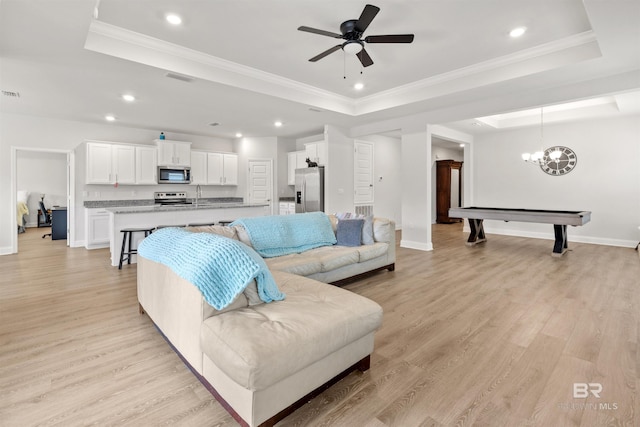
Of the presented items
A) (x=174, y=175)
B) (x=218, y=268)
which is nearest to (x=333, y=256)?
(x=218, y=268)

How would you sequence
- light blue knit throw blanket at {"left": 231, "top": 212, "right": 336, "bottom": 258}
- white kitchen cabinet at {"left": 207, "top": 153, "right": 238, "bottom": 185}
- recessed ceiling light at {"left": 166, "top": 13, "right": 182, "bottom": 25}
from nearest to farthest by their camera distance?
recessed ceiling light at {"left": 166, "top": 13, "right": 182, "bottom": 25} → light blue knit throw blanket at {"left": 231, "top": 212, "right": 336, "bottom": 258} → white kitchen cabinet at {"left": 207, "top": 153, "right": 238, "bottom": 185}

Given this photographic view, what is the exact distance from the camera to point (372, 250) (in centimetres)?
396

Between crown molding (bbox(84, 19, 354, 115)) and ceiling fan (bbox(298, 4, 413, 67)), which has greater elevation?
crown molding (bbox(84, 19, 354, 115))

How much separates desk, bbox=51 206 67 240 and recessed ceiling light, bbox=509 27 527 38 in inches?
359

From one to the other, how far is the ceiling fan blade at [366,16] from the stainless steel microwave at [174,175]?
5.95 metres

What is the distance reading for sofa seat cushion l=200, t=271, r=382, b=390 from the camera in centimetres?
138

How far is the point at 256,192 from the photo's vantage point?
816cm

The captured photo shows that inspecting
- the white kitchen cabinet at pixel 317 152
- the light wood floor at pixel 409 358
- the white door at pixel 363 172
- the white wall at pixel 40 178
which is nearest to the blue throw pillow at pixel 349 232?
the light wood floor at pixel 409 358

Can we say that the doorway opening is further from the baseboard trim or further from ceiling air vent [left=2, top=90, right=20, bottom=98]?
the baseboard trim

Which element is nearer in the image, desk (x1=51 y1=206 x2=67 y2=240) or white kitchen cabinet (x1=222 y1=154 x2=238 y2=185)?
desk (x1=51 y1=206 x2=67 y2=240)

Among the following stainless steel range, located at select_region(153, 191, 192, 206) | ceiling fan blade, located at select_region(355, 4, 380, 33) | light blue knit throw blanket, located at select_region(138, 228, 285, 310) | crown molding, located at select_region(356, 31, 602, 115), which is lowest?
light blue knit throw blanket, located at select_region(138, 228, 285, 310)

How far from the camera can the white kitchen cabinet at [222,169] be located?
792 centimetres

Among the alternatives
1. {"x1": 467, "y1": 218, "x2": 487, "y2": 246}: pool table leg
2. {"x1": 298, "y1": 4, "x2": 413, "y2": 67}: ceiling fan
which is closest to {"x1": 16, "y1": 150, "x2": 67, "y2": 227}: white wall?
{"x1": 298, "y1": 4, "x2": 413, "y2": 67}: ceiling fan

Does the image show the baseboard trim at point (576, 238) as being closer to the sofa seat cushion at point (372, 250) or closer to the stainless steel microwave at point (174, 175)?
the sofa seat cushion at point (372, 250)
